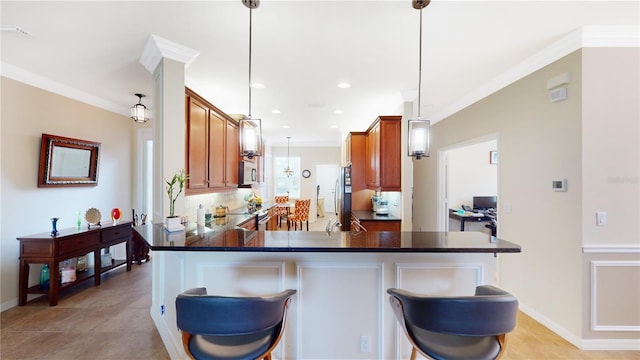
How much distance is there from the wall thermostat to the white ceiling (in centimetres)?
129

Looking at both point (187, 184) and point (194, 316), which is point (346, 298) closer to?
point (194, 316)

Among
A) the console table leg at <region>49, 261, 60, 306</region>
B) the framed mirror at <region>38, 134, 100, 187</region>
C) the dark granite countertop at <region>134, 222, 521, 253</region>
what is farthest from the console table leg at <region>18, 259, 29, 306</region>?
the dark granite countertop at <region>134, 222, 521, 253</region>

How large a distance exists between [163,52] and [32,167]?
7.72ft

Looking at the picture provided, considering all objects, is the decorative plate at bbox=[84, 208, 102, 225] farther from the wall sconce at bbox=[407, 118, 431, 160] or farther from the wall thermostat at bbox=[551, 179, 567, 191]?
the wall thermostat at bbox=[551, 179, 567, 191]

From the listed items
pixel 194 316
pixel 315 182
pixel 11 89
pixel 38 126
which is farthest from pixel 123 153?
pixel 315 182

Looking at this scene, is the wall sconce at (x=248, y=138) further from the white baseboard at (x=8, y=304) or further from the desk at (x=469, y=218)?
the desk at (x=469, y=218)

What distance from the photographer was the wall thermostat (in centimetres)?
242

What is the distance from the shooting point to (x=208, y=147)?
11.2 ft

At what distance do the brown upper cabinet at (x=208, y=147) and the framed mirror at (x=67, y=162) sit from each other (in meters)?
1.83

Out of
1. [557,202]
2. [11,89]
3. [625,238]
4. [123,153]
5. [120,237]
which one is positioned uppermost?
[11,89]

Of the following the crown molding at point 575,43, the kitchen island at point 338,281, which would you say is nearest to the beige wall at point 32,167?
the kitchen island at point 338,281

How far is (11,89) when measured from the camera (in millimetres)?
2914

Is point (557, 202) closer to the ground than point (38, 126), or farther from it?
closer to the ground

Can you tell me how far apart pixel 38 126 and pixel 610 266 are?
20.3 feet
